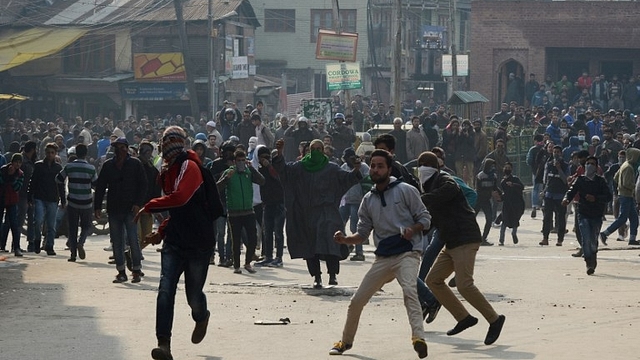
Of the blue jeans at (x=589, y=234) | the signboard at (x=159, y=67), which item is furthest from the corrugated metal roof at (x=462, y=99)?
the blue jeans at (x=589, y=234)

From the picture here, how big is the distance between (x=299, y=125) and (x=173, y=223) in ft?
58.2

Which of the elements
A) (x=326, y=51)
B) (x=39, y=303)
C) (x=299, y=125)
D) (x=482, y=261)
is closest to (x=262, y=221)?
(x=482, y=261)

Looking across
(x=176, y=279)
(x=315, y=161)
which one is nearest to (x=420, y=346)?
(x=176, y=279)

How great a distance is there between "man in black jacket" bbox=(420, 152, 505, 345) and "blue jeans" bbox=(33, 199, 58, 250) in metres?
8.80

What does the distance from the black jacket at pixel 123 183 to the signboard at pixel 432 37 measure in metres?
50.9

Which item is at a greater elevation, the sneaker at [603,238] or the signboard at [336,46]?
the signboard at [336,46]

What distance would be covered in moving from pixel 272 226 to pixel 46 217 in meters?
3.42

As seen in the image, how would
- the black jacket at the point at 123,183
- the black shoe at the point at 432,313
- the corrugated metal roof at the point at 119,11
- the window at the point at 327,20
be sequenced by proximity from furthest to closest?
the window at the point at 327,20 → the corrugated metal roof at the point at 119,11 → the black jacket at the point at 123,183 → the black shoe at the point at 432,313

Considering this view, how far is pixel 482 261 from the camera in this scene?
18578 millimetres

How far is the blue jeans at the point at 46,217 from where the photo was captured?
18.5 meters

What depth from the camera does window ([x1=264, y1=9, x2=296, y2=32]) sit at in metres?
70.4

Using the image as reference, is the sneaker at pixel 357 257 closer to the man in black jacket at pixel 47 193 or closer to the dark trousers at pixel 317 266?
the dark trousers at pixel 317 266

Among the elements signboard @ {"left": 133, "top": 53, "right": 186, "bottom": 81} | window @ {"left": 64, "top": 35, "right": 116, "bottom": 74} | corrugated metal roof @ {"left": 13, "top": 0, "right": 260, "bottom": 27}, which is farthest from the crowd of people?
corrugated metal roof @ {"left": 13, "top": 0, "right": 260, "bottom": 27}

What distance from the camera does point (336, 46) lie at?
45.4m
